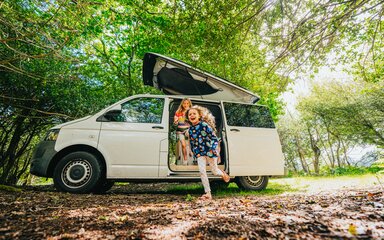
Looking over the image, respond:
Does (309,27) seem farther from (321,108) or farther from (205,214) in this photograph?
(321,108)

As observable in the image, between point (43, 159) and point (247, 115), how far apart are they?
14.3ft

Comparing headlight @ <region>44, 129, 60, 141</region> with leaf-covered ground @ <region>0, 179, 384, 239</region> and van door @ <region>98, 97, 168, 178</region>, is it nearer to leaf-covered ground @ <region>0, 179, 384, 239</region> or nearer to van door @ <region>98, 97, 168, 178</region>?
van door @ <region>98, 97, 168, 178</region>

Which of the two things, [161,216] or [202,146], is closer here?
[161,216]

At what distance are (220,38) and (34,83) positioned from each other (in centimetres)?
659

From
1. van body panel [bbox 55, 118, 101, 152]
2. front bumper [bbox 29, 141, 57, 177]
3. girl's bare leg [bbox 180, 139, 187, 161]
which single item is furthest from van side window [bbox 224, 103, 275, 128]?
front bumper [bbox 29, 141, 57, 177]

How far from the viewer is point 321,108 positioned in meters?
20.1

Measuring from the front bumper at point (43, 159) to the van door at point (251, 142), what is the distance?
3.51 m

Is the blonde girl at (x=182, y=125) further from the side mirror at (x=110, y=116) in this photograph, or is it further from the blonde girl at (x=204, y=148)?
the side mirror at (x=110, y=116)

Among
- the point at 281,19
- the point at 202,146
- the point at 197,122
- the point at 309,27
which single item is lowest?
the point at 202,146

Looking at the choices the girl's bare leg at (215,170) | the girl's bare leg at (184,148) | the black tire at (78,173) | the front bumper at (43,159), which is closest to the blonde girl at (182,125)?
the girl's bare leg at (184,148)

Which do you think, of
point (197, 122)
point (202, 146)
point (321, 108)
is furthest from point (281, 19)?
point (321, 108)

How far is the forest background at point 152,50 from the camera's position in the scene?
4.00 metres

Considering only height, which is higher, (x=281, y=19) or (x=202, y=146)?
(x=281, y=19)

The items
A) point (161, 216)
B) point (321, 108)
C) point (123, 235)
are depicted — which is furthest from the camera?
point (321, 108)
